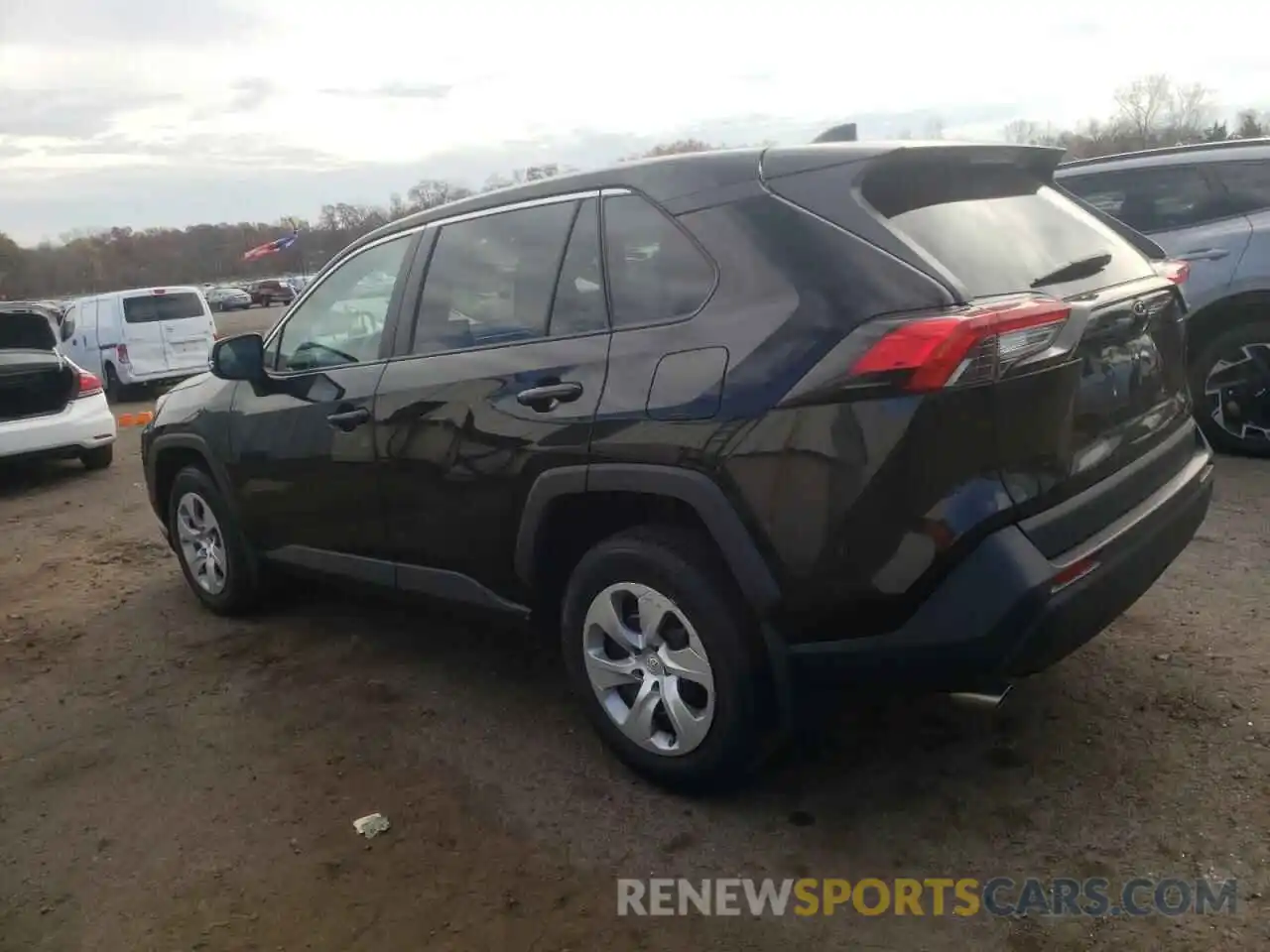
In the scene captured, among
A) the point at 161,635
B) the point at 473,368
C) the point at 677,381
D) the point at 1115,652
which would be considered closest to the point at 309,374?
the point at 473,368

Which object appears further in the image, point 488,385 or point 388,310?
point 388,310

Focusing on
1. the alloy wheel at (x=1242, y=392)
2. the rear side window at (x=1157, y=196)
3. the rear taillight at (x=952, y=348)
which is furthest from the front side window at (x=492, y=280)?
the rear side window at (x=1157, y=196)

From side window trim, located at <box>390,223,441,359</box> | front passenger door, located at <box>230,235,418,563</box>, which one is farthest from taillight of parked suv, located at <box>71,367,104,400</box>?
side window trim, located at <box>390,223,441,359</box>

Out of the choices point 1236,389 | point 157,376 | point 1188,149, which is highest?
point 1188,149

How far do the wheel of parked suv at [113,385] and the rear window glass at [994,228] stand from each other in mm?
15574

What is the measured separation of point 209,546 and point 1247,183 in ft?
20.4

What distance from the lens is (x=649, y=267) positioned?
3162mm

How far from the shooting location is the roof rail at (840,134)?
3374mm

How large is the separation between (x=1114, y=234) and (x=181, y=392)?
13.8 ft

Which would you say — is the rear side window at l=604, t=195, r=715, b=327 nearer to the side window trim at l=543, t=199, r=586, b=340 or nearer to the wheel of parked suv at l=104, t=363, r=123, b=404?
the side window trim at l=543, t=199, r=586, b=340

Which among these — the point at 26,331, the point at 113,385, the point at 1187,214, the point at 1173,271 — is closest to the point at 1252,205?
the point at 1187,214

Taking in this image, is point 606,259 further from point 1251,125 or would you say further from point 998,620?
point 1251,125

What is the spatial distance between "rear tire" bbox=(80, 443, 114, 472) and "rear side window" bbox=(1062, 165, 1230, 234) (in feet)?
27.1

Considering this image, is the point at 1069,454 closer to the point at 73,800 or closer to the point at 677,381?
the point at 677,381
